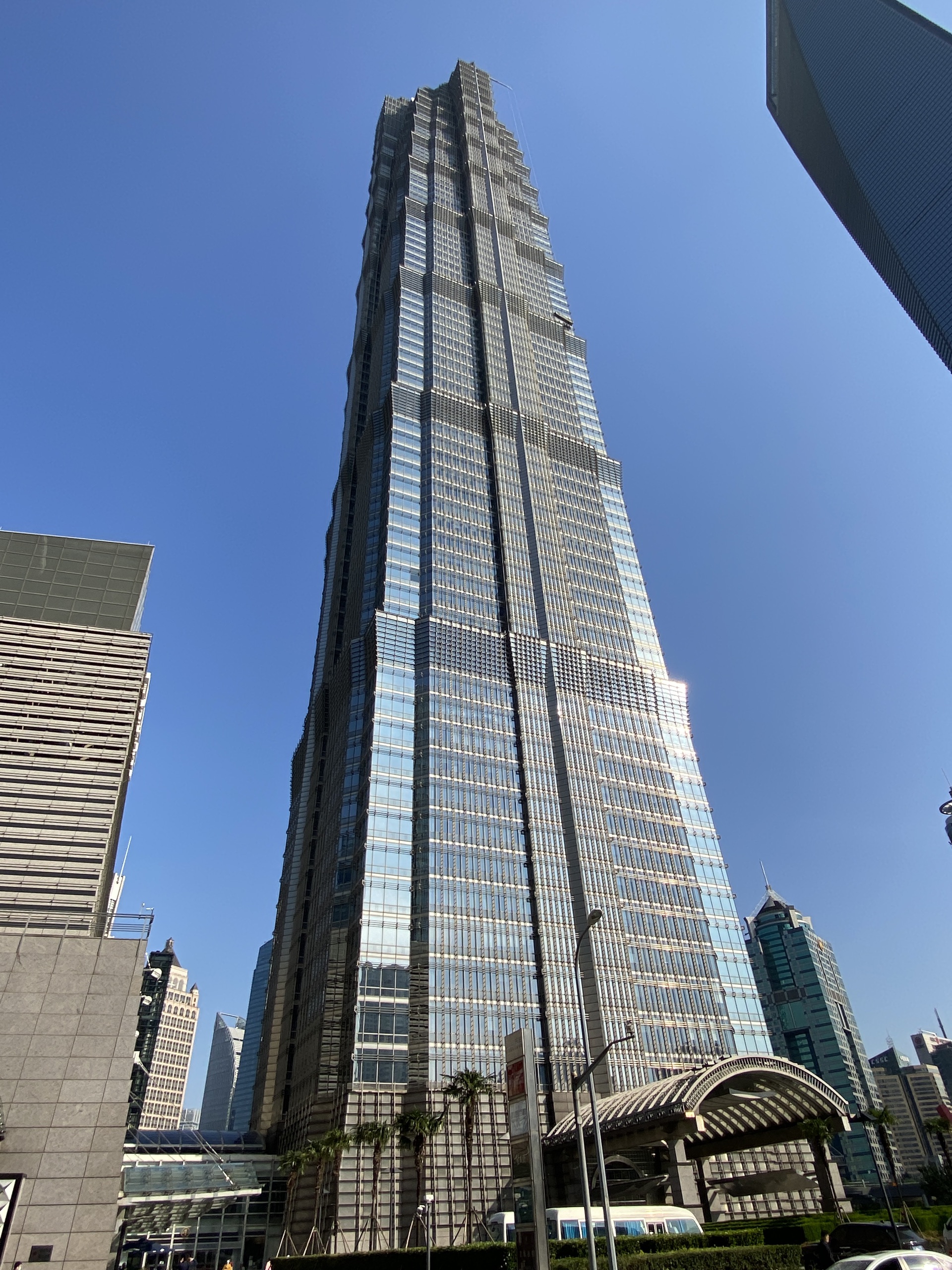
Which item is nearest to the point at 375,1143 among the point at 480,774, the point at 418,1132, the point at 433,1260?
the point at 418,1132

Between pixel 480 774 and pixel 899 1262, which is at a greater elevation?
pixel 480 774

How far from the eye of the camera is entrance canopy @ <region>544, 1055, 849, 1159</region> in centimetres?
4694

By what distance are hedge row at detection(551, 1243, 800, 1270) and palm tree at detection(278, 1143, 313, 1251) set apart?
3713 cm

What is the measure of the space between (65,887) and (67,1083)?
59.3m

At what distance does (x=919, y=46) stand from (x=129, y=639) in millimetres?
139845

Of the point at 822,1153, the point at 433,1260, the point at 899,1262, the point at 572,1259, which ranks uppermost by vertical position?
the point at 822,1153

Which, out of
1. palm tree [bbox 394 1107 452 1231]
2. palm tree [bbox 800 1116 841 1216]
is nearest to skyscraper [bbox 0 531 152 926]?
palm tree [bbox 394 1107 452 1231]

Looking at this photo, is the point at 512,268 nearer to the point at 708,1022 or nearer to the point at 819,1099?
the point at 708,1022

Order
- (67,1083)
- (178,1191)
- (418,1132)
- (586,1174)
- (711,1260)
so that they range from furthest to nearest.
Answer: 1. (178,1191)
2. (418,1132)
3. (67,1083)
4. (711,1260)
5. (586,1174)

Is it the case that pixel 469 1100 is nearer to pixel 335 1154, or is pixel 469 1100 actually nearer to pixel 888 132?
pixel 335 1154

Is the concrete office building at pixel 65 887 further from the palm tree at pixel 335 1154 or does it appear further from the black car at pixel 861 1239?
the black car at pixel 861 1239

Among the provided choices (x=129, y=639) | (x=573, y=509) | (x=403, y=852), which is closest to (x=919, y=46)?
(x=573, y=509)

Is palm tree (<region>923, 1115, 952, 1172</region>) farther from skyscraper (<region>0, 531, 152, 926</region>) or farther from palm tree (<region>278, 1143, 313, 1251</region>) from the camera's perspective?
skyscraper (<region>0, 531, 152, 926</region>)

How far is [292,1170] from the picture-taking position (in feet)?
216
